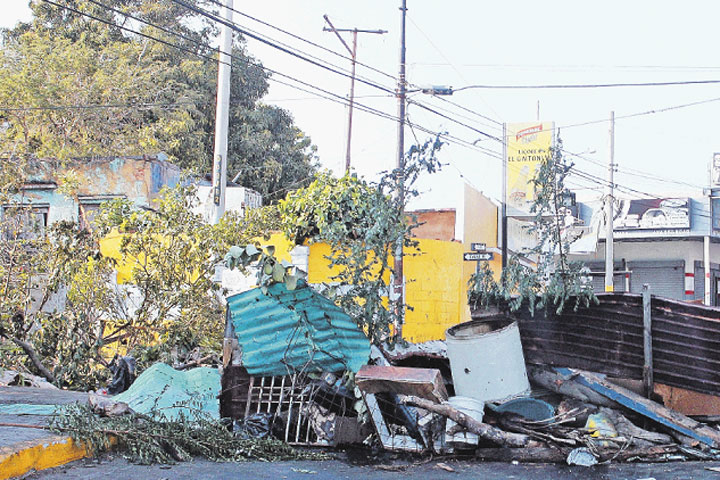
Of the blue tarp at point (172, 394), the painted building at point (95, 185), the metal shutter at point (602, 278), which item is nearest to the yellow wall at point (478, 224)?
the painted building at point (95, 185)

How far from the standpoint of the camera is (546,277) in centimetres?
855

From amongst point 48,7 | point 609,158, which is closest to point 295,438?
point 609,158

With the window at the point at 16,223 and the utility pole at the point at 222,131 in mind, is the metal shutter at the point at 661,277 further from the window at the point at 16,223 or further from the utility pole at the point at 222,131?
the window at the point at 16,223

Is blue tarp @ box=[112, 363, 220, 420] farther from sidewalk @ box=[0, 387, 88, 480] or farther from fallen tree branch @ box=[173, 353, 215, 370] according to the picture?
fallen tree branch @ box=[173, 353, 215, 370]

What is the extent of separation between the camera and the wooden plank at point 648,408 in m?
6.59

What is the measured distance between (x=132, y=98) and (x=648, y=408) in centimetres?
2006

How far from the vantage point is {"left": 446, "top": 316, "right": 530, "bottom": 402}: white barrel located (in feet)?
24.2

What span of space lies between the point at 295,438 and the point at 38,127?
597 inches

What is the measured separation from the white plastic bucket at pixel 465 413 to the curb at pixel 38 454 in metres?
3.29

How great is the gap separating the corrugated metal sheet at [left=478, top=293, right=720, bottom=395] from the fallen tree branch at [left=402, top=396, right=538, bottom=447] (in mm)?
1764

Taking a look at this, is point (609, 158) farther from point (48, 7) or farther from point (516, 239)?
point (48, 7)

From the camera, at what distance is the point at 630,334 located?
302 inches

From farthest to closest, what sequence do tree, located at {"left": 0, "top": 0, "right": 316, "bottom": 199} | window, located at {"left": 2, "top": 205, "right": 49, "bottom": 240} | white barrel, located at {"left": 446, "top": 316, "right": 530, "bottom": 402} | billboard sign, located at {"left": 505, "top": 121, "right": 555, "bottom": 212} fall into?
billboard sign, located at {"left": 505, "top": 121, "right": 555, "bottom": 212} < tree, located at {"left": 0, "top": 0, "right": 316, "bottom": 199} < window, located at {"left": 2, "top": 205, "right": 49, "bottom": 240} < white barrel, located at {"left": 446, "top": 316, "right": 530, "bottom": 402}

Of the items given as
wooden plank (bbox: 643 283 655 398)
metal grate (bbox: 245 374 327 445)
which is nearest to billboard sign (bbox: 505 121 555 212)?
wooden plank (bbox: 643 283 655 398)
